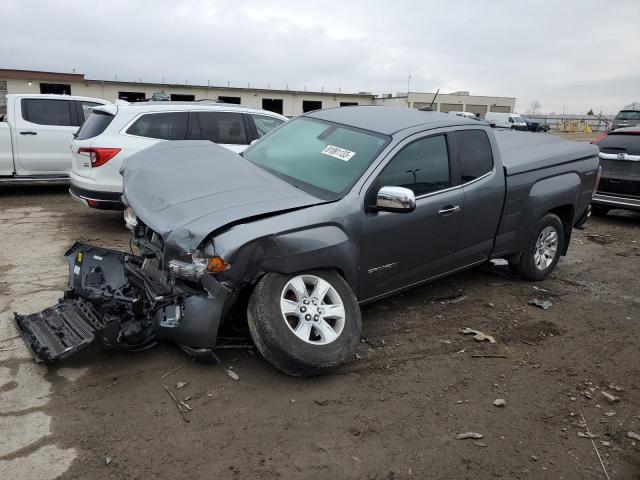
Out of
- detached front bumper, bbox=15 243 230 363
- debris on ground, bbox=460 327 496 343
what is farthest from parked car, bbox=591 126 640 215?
detached front bumper, bbox=15 243 230 363

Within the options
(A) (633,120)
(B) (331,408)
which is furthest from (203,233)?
(A) (633,120)

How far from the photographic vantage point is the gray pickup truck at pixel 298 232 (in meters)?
3.33

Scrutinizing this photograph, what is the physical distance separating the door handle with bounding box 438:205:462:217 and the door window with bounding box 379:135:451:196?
177 millimetres

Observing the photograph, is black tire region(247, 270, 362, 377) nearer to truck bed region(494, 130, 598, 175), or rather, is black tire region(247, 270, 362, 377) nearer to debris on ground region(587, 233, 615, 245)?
truck bed region(494, 130, 598, 175)

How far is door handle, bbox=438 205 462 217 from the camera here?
4.36 metres

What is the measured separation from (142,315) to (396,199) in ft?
6.37

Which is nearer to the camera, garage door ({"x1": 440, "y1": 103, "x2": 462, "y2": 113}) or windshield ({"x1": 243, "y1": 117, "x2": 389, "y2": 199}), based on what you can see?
windshield ({"x1": 243, "y1": 117, "x2": 389, "y2": 199})

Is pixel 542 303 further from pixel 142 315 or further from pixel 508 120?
pixel 508 120

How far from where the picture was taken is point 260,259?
10.9ft

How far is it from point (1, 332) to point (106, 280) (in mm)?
933

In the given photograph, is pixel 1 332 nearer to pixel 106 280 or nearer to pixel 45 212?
pixel 106 280

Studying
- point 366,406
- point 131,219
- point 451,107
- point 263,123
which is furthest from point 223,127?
point 451,107

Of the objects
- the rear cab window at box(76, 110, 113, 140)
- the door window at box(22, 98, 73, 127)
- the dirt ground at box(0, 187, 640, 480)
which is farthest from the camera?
the door window at box(22, 98, 73, 127)

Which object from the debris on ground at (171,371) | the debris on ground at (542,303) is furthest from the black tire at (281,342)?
the debris on ground at (542,303)
